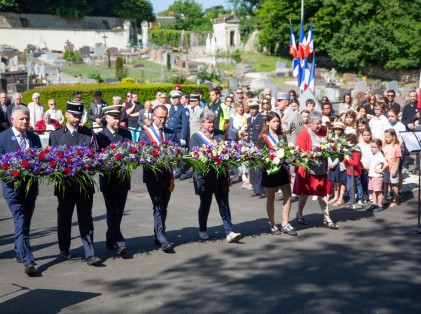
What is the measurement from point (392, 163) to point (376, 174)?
44cm

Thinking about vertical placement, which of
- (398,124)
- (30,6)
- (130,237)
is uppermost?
(30,6)

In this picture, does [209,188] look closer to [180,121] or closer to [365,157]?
[365,157]

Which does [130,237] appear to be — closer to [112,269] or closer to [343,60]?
[112,269]

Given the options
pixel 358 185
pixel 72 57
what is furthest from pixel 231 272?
pixel 72 57

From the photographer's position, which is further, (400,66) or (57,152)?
(400,66)

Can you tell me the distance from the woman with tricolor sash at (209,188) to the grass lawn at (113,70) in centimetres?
3945

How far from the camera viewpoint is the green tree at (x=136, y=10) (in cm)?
9225

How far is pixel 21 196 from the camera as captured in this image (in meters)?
8.42

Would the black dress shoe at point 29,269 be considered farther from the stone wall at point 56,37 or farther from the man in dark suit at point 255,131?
the stone wall at point 56,37

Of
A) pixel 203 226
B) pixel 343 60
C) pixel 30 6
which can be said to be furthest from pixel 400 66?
pixel 203 226

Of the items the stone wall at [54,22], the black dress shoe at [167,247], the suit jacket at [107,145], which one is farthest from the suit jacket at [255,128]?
the stone wall at [54,22]

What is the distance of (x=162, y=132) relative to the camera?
1002 cm

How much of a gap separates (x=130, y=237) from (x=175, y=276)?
226 centimetres

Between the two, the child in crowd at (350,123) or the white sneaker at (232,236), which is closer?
the white sneaker at (232,236)
